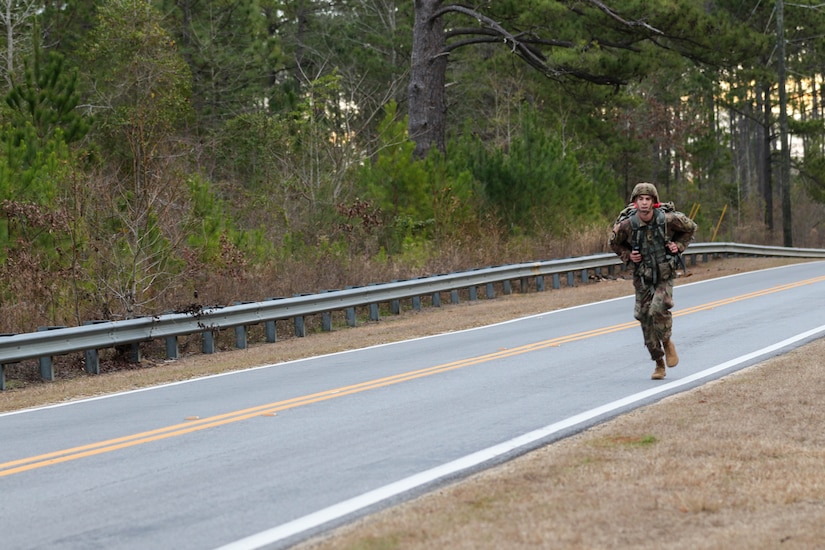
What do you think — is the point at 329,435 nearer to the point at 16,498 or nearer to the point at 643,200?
the point at 16,498

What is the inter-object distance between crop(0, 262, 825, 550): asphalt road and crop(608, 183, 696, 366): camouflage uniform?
20.7 inches

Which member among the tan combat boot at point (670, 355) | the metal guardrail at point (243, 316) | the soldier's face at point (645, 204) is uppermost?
the soldier's face at point (645, 204)

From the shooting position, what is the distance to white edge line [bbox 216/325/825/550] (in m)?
6.20

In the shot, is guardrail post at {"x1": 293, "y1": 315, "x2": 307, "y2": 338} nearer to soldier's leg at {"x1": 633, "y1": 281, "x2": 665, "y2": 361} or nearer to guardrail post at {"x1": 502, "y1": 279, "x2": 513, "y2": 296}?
guardrail post at {"x1": 502, "y1": 279, "x2": 513, "y2": 296}

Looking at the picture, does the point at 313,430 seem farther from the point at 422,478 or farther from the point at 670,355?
the point at 670,355

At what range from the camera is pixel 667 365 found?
12.2 m

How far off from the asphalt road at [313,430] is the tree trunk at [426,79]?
51.1 feet

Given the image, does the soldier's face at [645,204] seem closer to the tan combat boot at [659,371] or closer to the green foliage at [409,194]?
the tan combat boot at [659,371]

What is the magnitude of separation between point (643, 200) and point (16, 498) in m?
6.56

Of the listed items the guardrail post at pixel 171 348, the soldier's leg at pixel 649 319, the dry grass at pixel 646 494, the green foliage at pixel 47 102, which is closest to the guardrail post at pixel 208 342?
the guardrail post at pixel 171 348

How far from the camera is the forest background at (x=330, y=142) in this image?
1703 cm

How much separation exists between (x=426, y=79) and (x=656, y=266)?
20.6 metres

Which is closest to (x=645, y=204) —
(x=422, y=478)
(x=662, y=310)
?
(x=662, y=310)

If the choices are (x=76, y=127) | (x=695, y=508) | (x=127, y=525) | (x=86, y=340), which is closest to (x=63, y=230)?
(x=86, y=340)
